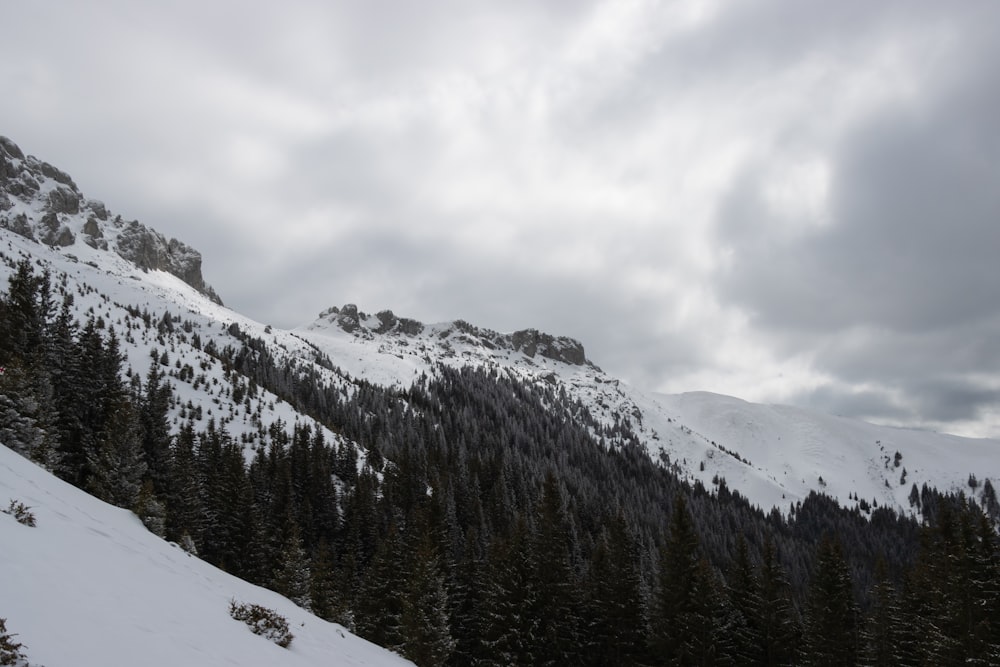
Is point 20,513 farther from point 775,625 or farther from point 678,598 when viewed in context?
point 775,625

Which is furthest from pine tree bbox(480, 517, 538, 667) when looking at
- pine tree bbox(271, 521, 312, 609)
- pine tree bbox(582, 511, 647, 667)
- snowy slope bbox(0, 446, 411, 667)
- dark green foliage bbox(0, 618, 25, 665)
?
dark green foliage bbox(0, 618, 25, 665)

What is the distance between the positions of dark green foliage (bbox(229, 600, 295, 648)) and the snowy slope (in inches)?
9.9

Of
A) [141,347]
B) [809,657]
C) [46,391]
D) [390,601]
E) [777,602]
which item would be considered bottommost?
[390,601]

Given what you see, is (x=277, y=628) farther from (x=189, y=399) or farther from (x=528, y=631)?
(x=189, y=399)

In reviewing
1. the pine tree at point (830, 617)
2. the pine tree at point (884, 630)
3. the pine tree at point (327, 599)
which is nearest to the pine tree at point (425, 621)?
the pine tree at point (327, 599)

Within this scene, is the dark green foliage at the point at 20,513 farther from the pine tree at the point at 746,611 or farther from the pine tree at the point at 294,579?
the pine tree at the point at 746,611

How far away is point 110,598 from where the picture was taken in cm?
901

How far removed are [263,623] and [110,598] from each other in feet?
13.1

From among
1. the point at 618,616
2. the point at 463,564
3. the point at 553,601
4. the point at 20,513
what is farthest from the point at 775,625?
the point at 20,513

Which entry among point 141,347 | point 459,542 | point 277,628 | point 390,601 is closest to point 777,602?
point 390,601

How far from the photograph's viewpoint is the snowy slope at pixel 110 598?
7203 millimetres

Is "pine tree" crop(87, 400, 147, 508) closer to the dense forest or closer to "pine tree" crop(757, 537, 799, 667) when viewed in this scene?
the dense forest

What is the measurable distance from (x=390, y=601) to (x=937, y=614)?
135 ft

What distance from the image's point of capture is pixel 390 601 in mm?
48344
